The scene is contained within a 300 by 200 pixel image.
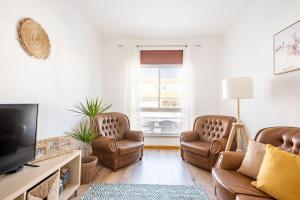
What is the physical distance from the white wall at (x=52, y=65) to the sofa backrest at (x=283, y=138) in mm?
2528

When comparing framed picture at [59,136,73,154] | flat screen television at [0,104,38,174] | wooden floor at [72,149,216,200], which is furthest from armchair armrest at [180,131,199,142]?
flat screen television at [0,104,38,174]

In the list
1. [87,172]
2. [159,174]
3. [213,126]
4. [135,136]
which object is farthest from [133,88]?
[87,172]

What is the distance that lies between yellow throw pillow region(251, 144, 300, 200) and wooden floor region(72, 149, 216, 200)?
2.97 feet

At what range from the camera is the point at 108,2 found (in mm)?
2893

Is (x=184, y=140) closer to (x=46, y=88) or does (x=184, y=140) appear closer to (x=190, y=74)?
(x=190, y=74)

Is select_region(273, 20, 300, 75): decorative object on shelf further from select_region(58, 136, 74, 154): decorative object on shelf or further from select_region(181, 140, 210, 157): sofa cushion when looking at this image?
select_region(58, 136, 74, 154): decorative object on shelf

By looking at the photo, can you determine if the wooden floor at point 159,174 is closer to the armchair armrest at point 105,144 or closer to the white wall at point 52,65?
the armchair armrest at point 105,144

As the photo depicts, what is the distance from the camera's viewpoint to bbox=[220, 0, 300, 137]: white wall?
2.05 m

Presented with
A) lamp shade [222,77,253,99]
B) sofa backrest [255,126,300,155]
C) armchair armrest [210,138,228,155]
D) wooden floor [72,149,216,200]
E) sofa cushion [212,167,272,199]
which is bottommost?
wooden floor [72,149,216,200]

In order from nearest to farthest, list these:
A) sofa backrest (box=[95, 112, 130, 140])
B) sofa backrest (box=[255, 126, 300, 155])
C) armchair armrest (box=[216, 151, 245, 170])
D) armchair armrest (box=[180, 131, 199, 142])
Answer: sofa backrest (box=[255, 126, 300, 155]), armchair armrest (box=[216, 151, 245, 170]), sofa backrest (box=[95, 112, 130, 140]), armchair armrest (box=[180, 131, 199, 142])

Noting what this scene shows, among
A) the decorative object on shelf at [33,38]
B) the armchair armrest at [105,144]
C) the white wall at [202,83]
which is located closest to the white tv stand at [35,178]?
the armchair armrest at [105,144]

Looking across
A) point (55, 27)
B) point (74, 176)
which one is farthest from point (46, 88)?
point (74, 176)

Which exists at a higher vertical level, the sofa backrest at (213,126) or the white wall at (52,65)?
the white wall at (52,65)

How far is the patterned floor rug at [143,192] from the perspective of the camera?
7.11ft
